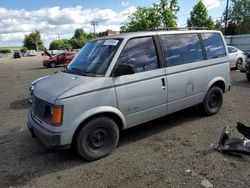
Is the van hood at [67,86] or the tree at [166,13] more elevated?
the tree at [166,13]

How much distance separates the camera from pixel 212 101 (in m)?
6.57

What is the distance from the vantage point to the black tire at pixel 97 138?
4.38m

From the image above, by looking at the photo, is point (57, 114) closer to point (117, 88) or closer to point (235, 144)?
point (117, 88)

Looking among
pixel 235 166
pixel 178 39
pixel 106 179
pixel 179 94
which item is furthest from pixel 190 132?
pixel 106 179

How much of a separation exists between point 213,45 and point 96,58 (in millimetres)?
2903

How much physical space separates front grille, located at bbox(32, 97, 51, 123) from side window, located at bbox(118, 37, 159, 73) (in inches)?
56.0

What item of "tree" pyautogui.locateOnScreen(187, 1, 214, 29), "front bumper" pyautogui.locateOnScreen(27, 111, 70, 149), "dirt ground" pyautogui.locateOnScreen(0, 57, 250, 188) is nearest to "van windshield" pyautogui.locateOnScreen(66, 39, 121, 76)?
"front bumper" pyautogui.locateOnScreen(27, 111, 70, 149)

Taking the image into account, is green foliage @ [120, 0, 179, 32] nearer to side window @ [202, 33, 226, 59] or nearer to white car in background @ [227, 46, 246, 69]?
white car in background @ [227, 46, 246, 69]

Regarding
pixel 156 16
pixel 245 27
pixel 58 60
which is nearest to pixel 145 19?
pixel 156 16

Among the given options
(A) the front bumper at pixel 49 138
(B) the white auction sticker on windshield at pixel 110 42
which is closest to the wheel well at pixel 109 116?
(A) the front bumper at pixel 49 138

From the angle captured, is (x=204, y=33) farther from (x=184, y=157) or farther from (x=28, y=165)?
(x=28, y=165)

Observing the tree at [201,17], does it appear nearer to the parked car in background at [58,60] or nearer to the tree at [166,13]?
the tree at [166,13]

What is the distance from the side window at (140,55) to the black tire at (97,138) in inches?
42.5

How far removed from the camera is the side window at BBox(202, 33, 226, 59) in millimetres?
6139
